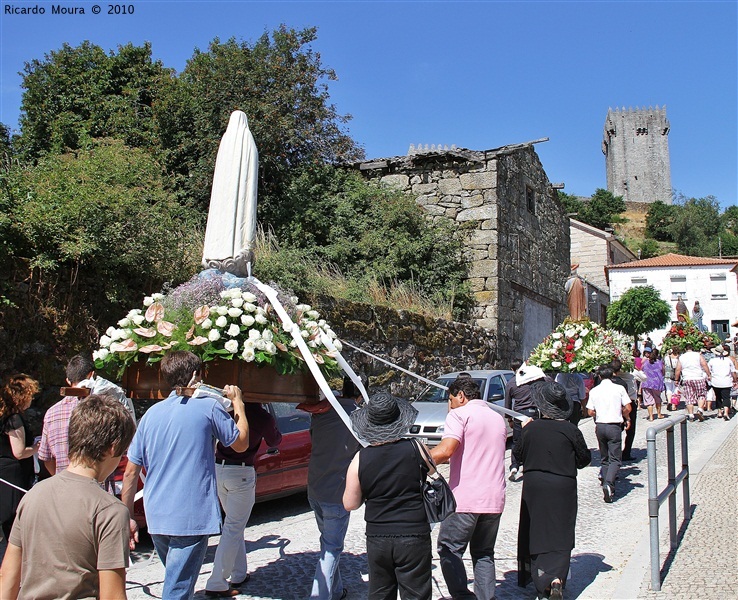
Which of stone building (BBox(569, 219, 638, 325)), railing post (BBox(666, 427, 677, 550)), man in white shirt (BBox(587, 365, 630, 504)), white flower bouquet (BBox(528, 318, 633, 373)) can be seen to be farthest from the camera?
stone building (BBox(569, 219, 638, 325))

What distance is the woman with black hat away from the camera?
152 inches

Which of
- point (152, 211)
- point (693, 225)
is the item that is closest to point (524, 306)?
point (152, 211)

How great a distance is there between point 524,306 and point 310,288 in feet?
28.9

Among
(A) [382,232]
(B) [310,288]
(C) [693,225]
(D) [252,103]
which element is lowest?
(B) [310,288]

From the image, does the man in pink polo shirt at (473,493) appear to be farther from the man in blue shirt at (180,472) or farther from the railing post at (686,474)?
the railing post at (686,474)

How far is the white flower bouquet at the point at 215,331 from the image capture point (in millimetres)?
4441

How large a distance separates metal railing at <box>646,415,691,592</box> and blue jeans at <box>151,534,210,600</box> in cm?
329

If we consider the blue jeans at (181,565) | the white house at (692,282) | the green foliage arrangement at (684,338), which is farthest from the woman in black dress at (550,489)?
the white house at (692,282)

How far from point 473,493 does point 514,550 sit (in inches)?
83.4

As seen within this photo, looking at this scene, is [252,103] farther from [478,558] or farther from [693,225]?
[693,225]

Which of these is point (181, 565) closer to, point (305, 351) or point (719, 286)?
point (305, 351)

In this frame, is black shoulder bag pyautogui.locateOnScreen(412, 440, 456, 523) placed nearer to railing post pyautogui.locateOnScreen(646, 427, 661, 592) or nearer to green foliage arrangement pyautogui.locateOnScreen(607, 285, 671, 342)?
railing post pyautogui.locateOnScreen(646, 427, 661, 592)

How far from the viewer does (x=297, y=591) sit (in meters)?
5.38

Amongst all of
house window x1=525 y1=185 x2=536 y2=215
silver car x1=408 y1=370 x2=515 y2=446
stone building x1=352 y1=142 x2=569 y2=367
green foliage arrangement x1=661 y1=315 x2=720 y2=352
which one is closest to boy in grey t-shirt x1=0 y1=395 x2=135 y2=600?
silver car x1=408 y1=370 x2=515 y2=446
